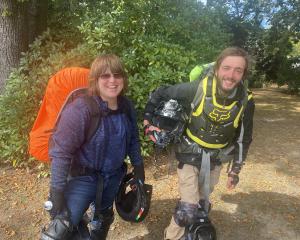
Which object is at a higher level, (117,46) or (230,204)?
(117,46)

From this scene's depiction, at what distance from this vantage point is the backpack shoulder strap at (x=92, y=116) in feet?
9.43

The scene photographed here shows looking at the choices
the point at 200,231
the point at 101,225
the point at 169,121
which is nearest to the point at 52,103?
the point at 169,121

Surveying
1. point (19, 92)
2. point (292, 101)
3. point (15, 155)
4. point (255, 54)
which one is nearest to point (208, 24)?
point (19, 92)

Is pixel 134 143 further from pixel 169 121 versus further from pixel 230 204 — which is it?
pixel 230 204

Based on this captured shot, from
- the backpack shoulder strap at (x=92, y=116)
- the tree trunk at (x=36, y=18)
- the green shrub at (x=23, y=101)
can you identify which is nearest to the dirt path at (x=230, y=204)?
the green shrub at (x=23, y=101)

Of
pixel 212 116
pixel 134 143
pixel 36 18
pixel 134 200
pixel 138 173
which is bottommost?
pixel 134 200

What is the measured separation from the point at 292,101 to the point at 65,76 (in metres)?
12.0

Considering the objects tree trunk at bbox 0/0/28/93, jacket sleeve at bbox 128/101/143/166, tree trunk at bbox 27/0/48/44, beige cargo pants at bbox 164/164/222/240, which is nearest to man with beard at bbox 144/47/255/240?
beige cargo pants at bbox 164/164/222/240

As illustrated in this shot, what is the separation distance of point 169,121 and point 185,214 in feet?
3.11

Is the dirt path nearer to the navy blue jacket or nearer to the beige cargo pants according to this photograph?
the beige cargo pants

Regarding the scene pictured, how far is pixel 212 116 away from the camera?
138 inches

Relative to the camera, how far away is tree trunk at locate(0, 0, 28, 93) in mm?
6098

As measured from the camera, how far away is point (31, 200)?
16.8ft

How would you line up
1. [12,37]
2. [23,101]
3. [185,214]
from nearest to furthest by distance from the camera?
[185,214] → [23,101] → [12,37]
